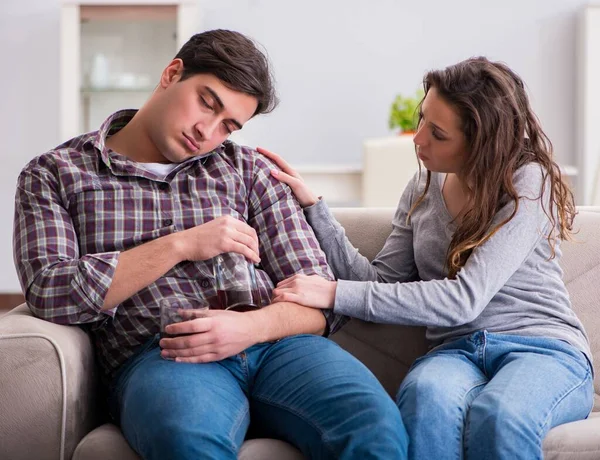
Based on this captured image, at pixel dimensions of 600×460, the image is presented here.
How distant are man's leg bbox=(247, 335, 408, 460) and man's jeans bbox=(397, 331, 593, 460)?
9 centimetres

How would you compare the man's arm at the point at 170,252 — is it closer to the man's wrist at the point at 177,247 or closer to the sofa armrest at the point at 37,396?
the man's wrist at the point at 177,247

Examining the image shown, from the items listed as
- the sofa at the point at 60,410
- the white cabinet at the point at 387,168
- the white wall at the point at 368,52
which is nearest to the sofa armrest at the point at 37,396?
the sofa at the point at 60,410

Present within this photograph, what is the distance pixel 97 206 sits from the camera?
1.65 meters

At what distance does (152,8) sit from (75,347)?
11.4ft

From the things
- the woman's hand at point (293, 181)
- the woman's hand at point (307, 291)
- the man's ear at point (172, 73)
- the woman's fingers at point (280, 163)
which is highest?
the man's ear at point (172, 73)

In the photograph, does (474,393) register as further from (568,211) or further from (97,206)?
(97,206)

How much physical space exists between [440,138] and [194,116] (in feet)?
1.69

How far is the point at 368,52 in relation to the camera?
16.0ft

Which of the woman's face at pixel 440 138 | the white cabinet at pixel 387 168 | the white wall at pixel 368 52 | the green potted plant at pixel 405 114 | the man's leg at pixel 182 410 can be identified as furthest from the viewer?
the white wall at pixel 368 52

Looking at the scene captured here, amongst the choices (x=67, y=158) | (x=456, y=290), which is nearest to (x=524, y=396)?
(x=456, y=290)

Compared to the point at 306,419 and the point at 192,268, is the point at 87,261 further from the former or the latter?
the point at 306,419

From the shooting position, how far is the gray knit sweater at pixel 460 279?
164 cm

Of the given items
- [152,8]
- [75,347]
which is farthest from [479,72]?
[152,8]

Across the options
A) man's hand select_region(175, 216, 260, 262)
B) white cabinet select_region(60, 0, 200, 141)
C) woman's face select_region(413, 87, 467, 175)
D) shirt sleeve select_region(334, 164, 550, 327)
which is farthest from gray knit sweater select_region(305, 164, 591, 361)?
white cabinet select_region(60, 0, 200, 141)
